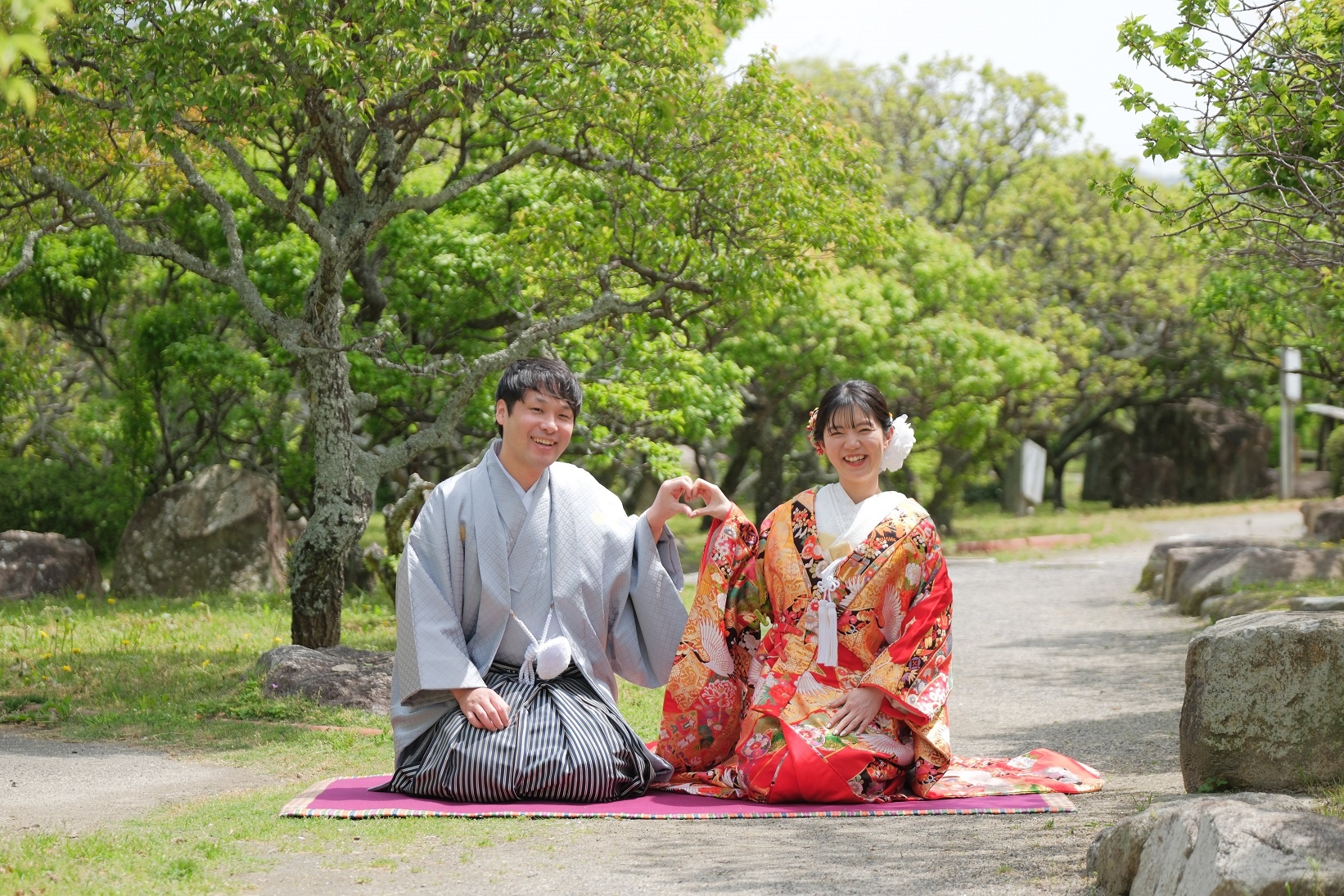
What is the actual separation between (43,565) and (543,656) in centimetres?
963

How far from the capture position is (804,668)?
5445 mm

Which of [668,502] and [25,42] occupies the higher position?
[25,42]

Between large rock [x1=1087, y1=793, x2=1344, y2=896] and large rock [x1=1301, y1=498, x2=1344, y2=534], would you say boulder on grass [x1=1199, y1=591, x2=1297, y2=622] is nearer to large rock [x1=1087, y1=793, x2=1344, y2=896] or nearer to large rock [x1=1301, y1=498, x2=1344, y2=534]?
large rock [x1=1087, y1=793, x2=1344, y2=896]

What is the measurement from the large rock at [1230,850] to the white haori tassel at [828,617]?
1.72 meters

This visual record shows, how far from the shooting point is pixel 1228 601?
10711 mm

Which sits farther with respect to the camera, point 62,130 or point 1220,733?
point 62,130

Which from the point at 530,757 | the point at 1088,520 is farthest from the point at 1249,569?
the point at 1088,520

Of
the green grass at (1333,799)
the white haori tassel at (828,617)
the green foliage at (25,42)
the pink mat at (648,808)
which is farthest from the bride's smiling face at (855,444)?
the green foliage at (25,42)

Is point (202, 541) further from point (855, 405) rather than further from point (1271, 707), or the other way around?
point (1271, 707)

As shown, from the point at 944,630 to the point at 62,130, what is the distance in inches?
259

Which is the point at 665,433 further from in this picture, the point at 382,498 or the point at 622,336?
the point at 382,498

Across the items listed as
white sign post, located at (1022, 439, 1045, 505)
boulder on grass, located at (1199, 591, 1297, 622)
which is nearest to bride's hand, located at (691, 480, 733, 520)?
boulder on grass, located at (1199, 591, 1297, 622)

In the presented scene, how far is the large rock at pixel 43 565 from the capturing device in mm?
13164

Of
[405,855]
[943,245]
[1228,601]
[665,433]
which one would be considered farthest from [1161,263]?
[405,855]
